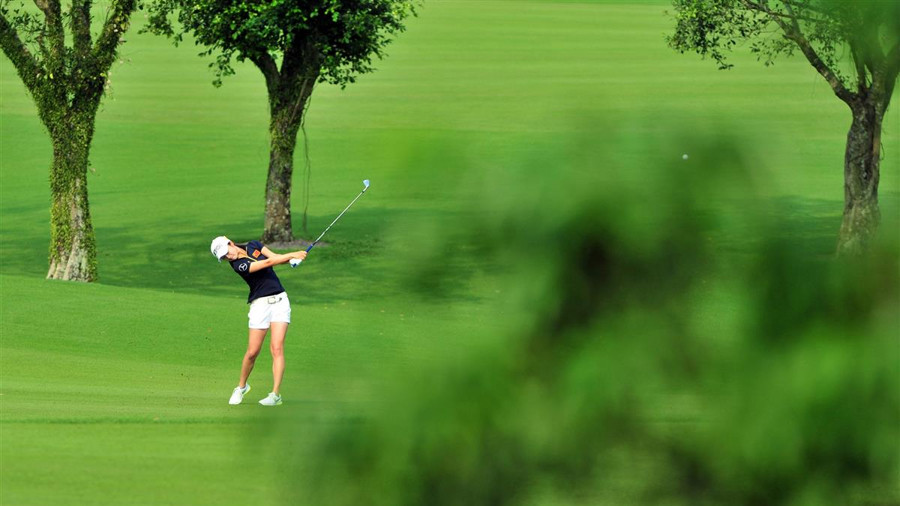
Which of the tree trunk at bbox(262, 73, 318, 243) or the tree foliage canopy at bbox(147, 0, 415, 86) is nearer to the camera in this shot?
the tree foliage canopy at bbox(147, 0, 415, 86)

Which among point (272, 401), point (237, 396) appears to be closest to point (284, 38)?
point (237, 396)

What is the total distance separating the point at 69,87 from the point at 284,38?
18.2ft

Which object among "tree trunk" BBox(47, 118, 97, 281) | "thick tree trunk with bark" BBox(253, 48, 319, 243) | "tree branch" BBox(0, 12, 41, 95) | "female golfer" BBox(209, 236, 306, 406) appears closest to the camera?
"female golfer" BBox(209, 236, 306, 406)

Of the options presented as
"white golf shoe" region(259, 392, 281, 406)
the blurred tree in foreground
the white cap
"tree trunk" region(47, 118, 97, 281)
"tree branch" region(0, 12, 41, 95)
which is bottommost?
"tree trunk" region(47, 118, 97, 281)

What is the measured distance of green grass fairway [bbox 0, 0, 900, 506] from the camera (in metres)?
3.02

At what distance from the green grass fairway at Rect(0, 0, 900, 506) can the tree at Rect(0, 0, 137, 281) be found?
1306 millimetres

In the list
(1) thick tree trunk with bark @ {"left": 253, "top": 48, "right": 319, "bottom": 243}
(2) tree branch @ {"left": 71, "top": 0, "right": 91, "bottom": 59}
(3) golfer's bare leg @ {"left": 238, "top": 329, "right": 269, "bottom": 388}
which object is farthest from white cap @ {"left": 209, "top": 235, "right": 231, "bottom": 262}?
(1) thick tree trunk with bark @ {"left": 253, "top": 48, "right": 319, "bottom": 243}

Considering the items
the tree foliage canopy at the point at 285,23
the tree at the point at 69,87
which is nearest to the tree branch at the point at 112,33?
the tree at the point at 69,87

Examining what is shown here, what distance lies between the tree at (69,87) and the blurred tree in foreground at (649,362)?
89.4 feet

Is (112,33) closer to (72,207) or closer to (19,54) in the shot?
(19,54)

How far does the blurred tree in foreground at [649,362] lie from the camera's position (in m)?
2.99

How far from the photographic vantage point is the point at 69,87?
29.8 metres

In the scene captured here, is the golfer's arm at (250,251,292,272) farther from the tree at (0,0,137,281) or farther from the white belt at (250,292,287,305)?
the tree at (0,0,137,281)

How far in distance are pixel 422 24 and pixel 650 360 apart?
3649 inches
